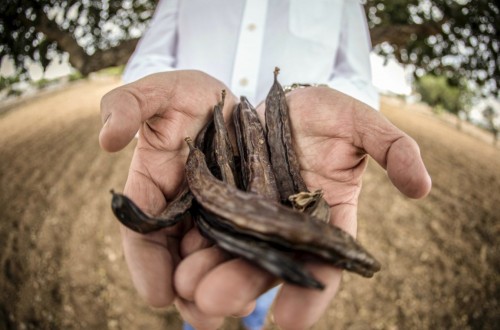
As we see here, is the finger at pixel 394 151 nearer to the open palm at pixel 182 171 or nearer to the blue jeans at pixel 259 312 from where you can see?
the open palm at pixel 182 171

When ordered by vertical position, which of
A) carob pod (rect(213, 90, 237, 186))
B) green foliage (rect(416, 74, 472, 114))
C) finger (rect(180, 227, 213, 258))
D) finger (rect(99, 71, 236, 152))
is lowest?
green foliage (rect(416, 74, 472, 114))

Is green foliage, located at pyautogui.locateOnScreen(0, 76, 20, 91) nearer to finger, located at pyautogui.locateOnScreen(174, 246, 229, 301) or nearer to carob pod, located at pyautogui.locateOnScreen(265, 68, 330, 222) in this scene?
carob pod, located at pyautogui.locateOnScreen(265, 68, 330, 222)

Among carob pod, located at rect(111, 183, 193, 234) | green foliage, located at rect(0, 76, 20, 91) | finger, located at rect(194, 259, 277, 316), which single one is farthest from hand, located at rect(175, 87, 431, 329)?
green foliage, located at rect(0, 76, 20, 91)

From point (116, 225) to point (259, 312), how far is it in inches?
118

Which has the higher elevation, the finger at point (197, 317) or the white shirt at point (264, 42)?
the white shirt at point (264, 42)

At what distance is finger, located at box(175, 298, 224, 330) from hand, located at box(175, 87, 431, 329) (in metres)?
0.01

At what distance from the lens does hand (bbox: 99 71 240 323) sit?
5.92ft

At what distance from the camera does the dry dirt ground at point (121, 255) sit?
4805mm

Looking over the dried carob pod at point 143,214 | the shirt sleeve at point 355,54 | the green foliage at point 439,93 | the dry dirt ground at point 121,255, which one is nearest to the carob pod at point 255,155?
the dried carob pod at point 143,214

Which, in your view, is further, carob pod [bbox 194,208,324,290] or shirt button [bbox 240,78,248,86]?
shirt button [bbox 240,78,248,86]

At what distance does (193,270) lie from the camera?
1.75 meters

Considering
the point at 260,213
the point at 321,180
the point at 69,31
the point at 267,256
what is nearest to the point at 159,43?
the point at 69,31

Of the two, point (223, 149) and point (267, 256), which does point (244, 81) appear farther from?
point (267, 256)

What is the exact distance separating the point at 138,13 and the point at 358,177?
12.0 feet
